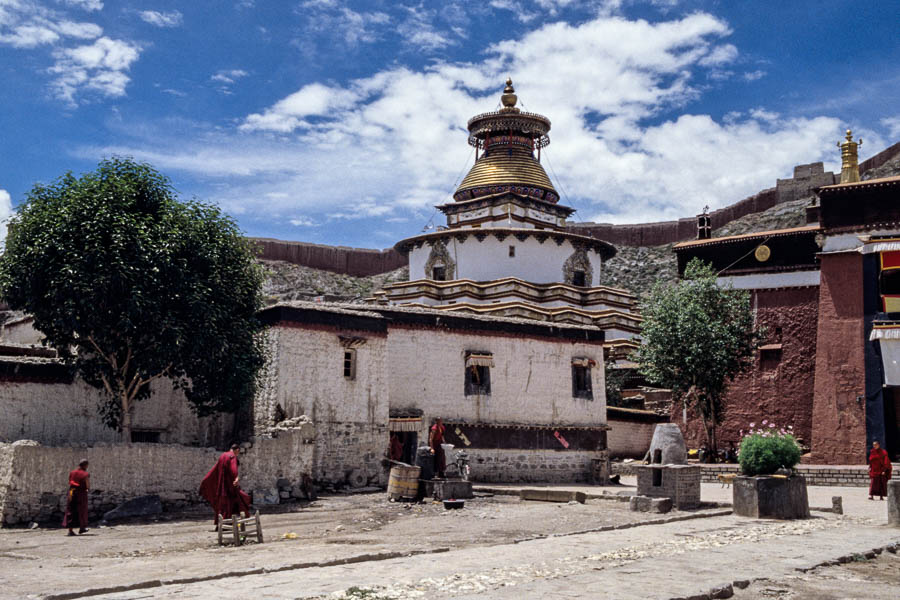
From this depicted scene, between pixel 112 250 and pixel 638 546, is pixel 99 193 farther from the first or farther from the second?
pixel 638 546

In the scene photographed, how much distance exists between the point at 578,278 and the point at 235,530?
105ft

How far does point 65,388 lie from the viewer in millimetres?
18906

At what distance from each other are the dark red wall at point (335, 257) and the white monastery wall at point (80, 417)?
3924 cm

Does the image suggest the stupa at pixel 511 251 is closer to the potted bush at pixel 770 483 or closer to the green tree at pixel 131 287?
the green tree at pixel 131 287

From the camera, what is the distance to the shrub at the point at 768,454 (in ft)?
46.5

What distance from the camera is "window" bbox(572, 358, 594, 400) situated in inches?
1025

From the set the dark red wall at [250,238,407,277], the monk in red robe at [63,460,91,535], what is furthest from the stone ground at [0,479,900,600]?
the dark red wall at [250,238,407,277]

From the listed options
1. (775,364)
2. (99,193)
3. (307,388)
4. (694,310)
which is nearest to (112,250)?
(99,193)

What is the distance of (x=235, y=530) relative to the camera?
1167 centimetres

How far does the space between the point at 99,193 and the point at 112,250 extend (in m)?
1.37

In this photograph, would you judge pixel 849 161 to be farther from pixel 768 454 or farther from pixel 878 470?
pixel 768 454

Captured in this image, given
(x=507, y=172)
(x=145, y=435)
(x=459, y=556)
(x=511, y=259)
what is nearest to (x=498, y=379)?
(x=145, y=435)

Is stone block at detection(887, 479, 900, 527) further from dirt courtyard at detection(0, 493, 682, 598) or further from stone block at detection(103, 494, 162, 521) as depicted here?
stone block at detection(103, 494, 162, 521)

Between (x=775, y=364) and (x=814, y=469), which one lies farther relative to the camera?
(x=775, y=364)
